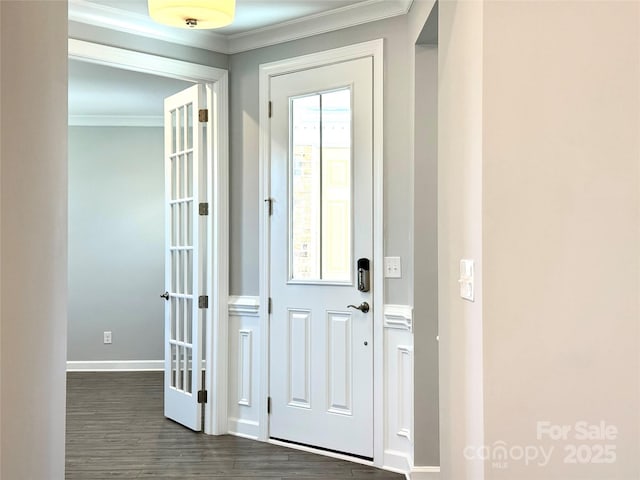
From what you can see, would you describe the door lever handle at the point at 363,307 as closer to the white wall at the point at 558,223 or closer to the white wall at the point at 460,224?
the white wall at the point at 460,224

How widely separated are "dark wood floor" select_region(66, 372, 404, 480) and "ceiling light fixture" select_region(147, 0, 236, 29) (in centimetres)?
230

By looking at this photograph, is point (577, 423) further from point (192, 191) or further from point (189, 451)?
point (192, 191)

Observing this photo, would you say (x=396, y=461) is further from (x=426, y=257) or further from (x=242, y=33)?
(x=242, y=33)

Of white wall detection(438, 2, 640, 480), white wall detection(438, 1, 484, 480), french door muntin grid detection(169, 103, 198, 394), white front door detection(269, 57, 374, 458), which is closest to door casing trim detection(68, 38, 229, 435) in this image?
french door muntin grid detection(169, 103, 198, 394)

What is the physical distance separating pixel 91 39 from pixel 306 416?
251 cm

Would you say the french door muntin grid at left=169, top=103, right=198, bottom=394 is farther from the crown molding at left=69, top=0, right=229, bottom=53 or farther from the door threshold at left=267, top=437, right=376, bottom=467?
the door threshold at left=267, top=437, right=376, bottom=467

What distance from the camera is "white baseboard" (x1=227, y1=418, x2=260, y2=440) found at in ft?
12.2

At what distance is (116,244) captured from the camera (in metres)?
5.88

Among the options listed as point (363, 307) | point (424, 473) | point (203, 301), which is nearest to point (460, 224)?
point (363, 307)

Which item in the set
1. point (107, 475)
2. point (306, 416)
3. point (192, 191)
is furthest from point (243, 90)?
point (107, 475)

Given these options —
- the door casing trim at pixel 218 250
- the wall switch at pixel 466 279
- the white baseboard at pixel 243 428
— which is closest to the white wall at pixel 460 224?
the wall switch at pixel 466 279

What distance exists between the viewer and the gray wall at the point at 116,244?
583 cm

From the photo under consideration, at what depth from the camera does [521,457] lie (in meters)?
1.65

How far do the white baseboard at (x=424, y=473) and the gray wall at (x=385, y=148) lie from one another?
33.4 inches
